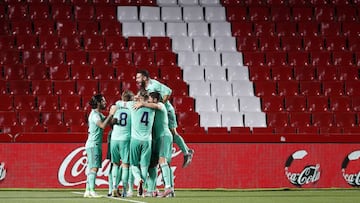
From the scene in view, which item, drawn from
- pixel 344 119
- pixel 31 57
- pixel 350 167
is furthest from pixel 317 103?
pixel 31 57

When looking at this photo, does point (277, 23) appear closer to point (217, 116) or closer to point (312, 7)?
point (312, 7)

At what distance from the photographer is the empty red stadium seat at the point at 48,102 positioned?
670 inches

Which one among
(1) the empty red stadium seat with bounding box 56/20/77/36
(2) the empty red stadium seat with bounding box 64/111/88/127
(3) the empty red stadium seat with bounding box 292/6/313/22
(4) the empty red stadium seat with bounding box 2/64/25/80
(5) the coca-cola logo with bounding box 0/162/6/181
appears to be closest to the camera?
(5) the coca-cola logo with bounding box 0/162/6/181

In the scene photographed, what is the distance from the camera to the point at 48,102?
17094mm

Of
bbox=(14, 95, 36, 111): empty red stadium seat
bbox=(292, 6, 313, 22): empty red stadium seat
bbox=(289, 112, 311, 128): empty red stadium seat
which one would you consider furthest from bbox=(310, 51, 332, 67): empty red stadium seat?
bbox=(14, 95, 36, 111): empty red stadium seat

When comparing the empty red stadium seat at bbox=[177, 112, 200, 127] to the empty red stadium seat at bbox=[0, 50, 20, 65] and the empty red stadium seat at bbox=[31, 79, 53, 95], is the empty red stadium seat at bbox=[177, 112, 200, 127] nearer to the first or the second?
the empty red stadium seat at bbox=[31, 79, 53, 95]

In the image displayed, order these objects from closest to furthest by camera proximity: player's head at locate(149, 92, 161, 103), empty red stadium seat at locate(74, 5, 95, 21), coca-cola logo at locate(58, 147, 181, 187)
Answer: player's head at locate(149, 92, 161, 103) → coca-cola logo at locate(58, 147, 181, 187) → empty red stadium seat at locate(74, 5, 95, 21)

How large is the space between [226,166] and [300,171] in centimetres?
142

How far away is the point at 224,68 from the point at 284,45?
1781 mm

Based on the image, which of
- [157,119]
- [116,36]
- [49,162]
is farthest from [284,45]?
[157,119]

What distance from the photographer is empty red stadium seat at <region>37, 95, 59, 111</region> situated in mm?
17016

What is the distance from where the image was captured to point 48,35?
1898 centimetres

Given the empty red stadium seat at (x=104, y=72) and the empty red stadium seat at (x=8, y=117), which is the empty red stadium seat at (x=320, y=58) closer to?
the empty red stadium seat at (x=104, y=72)

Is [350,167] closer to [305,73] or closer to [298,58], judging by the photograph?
[305,73]
